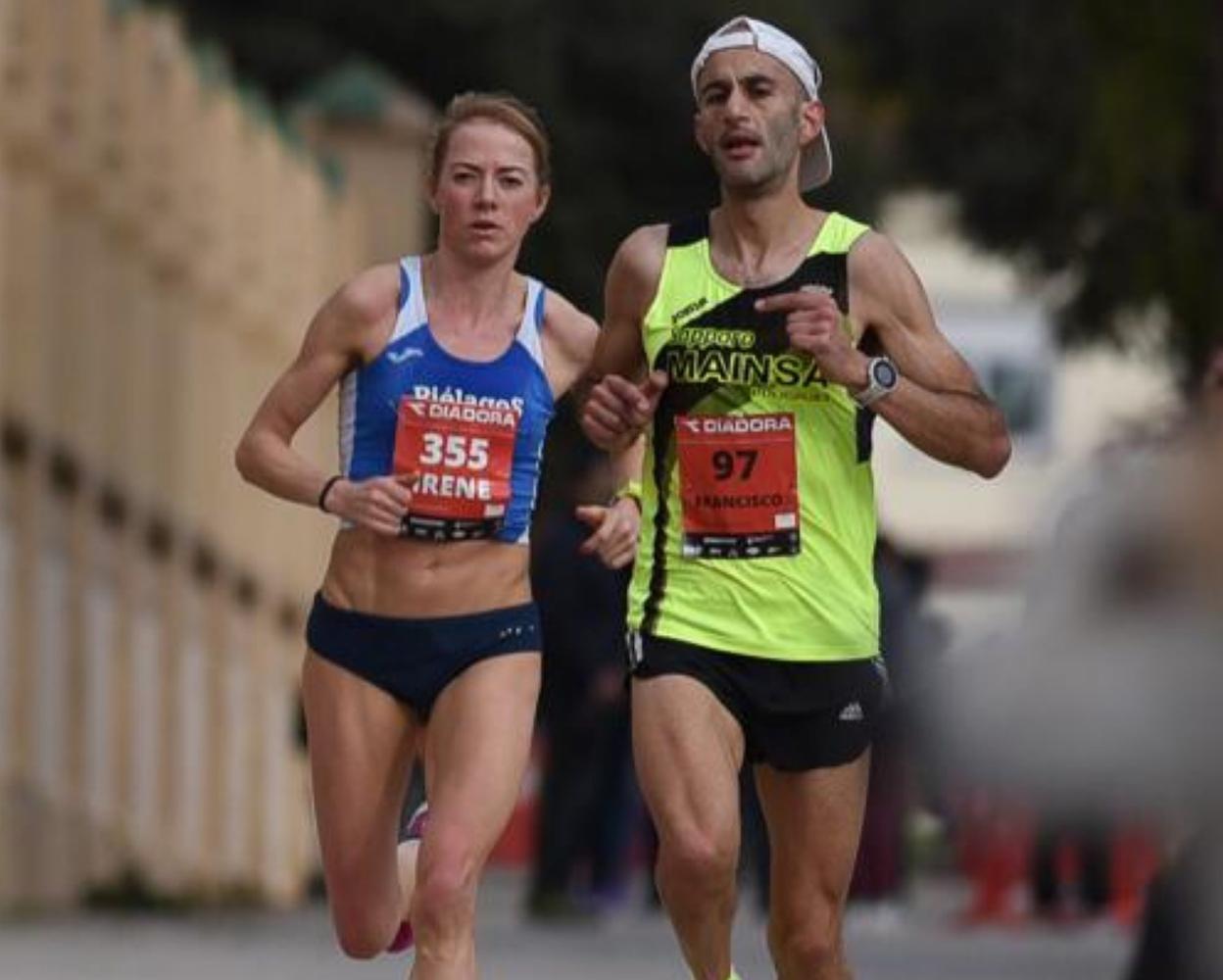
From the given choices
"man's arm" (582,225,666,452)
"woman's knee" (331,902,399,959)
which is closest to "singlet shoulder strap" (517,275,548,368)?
"man's arm" (582,225,666,452)

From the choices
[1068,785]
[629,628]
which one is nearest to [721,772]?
[629,628]

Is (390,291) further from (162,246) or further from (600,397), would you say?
(162,246)

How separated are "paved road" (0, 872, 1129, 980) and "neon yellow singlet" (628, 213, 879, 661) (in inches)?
277

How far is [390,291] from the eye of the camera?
441 inches

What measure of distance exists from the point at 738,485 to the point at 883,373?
1.39 ft

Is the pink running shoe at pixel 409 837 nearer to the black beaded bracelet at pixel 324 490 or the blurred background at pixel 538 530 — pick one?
the black beaded bracelet at pixel 324 490

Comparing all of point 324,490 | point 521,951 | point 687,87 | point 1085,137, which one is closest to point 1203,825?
point 324,490

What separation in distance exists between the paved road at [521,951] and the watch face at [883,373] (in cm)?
751

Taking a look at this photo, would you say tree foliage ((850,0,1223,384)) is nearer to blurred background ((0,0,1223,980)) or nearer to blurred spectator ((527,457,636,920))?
blurred background ((0,0,1223,980))

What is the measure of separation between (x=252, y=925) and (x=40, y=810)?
149 centimetres

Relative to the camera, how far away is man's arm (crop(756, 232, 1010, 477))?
10570 millimetres

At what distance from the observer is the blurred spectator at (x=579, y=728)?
74.0ft

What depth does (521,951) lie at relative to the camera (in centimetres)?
2088

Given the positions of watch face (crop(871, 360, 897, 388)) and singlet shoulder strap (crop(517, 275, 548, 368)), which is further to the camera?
singlet shoulder strap (crop(517, 275, 548, 368))
